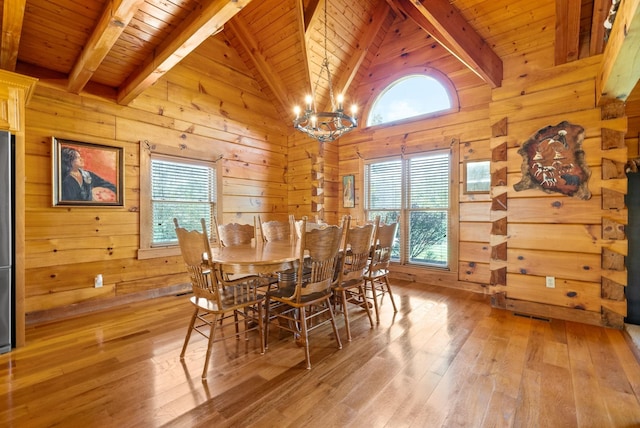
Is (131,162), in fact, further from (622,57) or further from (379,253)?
(622,57)

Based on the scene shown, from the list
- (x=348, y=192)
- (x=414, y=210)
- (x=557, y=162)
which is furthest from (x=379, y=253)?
(x=348, y=192)

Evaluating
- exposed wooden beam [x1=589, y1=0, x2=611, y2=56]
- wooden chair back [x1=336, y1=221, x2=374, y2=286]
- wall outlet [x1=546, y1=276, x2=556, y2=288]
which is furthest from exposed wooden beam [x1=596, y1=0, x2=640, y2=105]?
wooden chair back [x1=336, y1=221, x2=374, y2=286]

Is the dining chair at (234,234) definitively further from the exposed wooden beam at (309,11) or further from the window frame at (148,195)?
the exposed wooden beam at (309,11)

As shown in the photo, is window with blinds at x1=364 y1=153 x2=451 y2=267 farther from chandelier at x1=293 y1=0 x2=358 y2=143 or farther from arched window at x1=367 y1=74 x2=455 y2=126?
chandelier at x1=293 y1=0 x2=358 y2=143

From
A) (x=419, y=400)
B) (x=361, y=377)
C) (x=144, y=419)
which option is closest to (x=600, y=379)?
(x=419, y=400)

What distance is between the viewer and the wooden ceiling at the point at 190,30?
96.7 inches

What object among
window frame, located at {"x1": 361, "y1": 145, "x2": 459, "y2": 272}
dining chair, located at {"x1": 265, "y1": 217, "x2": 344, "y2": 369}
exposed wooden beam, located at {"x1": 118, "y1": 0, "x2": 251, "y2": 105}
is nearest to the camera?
dining chair, located at {"x1": 265, "y1": 217, "x2": 344, "y2": 369}

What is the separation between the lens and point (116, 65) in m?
3.23

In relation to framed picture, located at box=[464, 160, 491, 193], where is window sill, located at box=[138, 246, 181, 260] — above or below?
below

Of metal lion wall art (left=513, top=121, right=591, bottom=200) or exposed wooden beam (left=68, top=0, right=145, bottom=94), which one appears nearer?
exposed wooden beam (left=68, top=0, right=145, bottom=94)

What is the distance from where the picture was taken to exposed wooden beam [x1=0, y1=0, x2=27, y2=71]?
205 cm

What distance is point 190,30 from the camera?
2529 mm

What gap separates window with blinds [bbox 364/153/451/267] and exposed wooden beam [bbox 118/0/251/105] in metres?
3.27

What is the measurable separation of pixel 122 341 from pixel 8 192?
5.10ft
